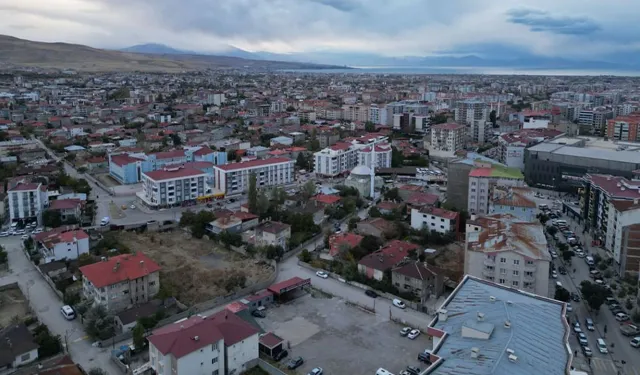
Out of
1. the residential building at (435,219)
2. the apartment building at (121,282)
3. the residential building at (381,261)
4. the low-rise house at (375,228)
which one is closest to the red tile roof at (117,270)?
the apartment building at (121,282)

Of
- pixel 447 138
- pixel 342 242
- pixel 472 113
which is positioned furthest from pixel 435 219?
pixel 472 113

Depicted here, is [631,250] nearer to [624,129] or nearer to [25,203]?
[25,203]

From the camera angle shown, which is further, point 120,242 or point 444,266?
point 120,242

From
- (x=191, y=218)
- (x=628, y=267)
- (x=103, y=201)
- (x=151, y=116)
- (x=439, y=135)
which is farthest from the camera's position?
(x=151, y=116)

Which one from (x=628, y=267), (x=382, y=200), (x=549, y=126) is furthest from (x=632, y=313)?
(x=549, y=126)

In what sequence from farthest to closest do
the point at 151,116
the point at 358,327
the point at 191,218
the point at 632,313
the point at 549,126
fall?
the point at 151,116 → the point at 549,126 → the point at 191,218 → the point at 632,313 → the point at 358,327

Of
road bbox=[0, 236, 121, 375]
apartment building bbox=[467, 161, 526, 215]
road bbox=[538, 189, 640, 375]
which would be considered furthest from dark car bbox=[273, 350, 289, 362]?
apartment building bbox=[467, 161, 526, 215]

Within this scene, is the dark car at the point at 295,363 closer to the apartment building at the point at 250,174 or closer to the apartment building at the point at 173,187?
the apartment building at the point at 173,187

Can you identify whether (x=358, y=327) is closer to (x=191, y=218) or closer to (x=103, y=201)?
(x=191, y=218)
